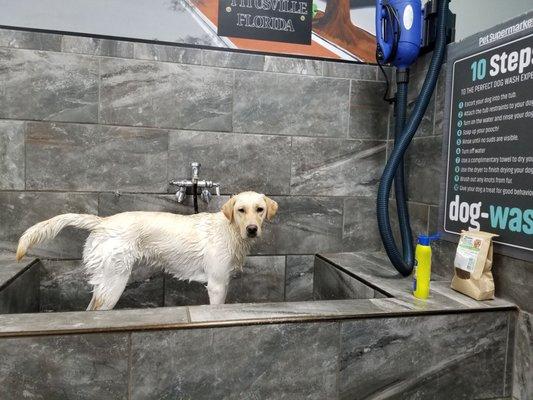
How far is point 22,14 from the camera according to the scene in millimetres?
2059

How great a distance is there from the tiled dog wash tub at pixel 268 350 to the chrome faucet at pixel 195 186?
850 mm

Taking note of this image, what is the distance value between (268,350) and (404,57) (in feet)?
5.61

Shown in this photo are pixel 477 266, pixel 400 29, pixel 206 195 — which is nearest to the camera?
pixel 477 266

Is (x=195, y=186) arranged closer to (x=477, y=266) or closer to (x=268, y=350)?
(x=268, y=350)

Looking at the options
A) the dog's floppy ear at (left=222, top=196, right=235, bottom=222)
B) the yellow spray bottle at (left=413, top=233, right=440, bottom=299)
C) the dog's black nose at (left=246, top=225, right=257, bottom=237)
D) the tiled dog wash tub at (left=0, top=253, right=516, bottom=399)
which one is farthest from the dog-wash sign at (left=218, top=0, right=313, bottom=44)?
the tiled dog wash tub at (left=0, top=253, right=516, bottom=399)

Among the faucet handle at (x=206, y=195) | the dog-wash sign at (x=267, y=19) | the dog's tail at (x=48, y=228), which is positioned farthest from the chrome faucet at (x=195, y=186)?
the dog-wash sign at (x=267, y=19)

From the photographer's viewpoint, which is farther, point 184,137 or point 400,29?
point 184,137

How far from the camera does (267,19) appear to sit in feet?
7.74

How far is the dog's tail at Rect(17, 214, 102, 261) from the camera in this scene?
1.71 meters

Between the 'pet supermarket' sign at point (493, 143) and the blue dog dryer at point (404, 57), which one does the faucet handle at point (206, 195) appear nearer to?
the blue dog dryer at point (404, 57)

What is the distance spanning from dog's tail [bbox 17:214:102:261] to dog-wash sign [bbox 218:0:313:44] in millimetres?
1315

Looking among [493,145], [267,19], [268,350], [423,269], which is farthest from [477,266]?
[267,19]

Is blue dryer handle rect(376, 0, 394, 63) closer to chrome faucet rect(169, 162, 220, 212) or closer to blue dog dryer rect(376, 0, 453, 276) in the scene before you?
blue dog dryer rect(376, 0, 453, 276)

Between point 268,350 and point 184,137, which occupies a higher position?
point 184,137
